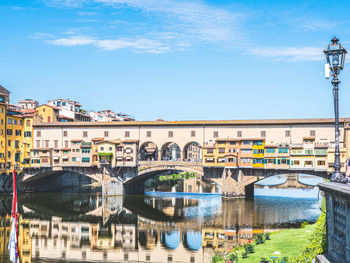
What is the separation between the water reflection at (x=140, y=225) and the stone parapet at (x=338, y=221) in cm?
1838

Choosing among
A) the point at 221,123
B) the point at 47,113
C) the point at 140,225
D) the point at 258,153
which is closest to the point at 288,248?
the point at 140,225

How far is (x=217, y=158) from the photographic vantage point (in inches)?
2687

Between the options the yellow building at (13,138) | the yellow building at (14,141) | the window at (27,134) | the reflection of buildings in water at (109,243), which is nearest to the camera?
the reflection of buildings in water at (109,243)

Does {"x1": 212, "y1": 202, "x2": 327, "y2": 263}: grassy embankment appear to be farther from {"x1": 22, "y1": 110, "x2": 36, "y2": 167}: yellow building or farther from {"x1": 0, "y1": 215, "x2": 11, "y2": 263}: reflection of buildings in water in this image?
{"x1": 22, "y1": 110, "x2": 36, "y2": 167}: yellow building

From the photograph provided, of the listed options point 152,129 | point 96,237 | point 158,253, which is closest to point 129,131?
point 152,129

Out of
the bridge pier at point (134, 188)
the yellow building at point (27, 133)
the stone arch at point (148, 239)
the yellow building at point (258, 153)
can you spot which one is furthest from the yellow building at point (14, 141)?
the yellow building at point (258, 153)

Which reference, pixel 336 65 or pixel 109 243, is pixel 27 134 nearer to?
pixel 109 243

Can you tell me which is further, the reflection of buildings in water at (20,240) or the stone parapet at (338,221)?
the reflection of buildings in water at (20,240)

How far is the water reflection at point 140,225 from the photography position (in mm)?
35219

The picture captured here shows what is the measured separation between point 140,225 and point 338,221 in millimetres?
34537

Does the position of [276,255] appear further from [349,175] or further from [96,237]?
[96,237]

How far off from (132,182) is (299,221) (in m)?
36.4

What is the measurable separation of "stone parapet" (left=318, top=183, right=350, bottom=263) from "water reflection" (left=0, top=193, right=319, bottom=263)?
18.4 m

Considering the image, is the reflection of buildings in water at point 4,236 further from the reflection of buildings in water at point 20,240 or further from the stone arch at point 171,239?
the stone arch at point 171,239
